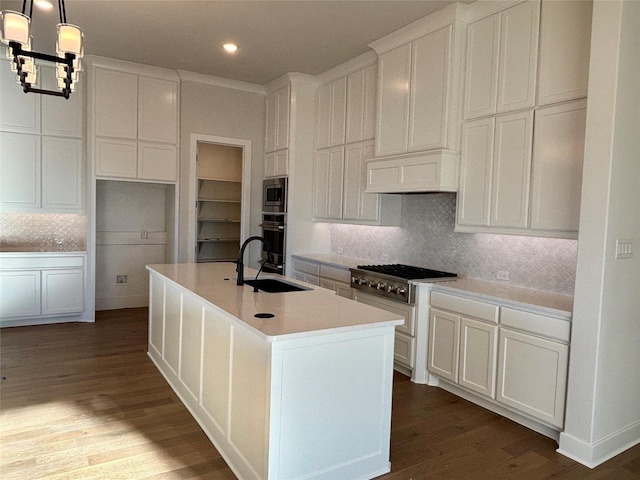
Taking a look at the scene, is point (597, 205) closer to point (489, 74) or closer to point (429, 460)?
point (489, 74)

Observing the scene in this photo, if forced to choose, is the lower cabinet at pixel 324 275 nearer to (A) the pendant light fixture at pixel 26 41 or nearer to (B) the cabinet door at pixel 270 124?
(B) the cabinet door at pixel 270 124

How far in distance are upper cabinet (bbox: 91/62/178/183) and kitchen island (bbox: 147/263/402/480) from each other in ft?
10.6

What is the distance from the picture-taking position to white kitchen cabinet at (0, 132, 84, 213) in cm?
499

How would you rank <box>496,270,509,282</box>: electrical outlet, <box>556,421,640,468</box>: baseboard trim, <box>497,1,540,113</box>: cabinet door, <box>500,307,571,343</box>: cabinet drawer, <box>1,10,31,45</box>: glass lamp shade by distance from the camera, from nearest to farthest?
<box>1,10,31,45</box>: glass lamp shade, <box>556,421,640,468</box>: baseboard trim, <box>500,307,571,343</box>: cabinet drawer, <box>497,1,540,113</box>: cabinet door, <box>496,270,509,282</box>: electrical outlet

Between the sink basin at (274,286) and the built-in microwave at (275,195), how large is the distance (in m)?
2.35

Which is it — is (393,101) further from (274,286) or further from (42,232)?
(42,232)

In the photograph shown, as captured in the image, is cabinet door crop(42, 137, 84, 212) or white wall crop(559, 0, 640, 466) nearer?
white wall crop(559, 0, 640, 466)

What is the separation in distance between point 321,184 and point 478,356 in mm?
3000

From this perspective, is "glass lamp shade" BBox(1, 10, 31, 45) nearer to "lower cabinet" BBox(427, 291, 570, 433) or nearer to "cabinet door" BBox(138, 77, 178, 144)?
"cabinet door" BBox(138, 77, 178, 144)

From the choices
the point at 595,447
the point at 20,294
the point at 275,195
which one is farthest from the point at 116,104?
the point at 595,447

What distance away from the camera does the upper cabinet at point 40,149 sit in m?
4.96

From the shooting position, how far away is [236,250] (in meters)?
6.45

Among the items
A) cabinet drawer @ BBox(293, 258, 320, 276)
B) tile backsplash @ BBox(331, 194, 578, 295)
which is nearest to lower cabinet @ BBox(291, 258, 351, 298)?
cabinet drawer @ BBox(293, 258, 320, 276)

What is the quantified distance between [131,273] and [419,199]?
3.99 m
